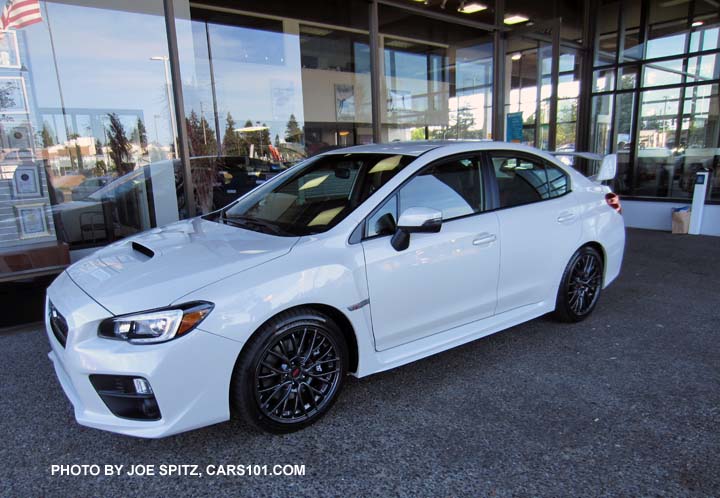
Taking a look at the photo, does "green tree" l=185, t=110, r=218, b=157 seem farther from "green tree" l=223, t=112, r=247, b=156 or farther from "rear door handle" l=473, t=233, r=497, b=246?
"rear door handle" l=473, t=233, r=497, b=246

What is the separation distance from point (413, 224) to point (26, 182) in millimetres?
4761

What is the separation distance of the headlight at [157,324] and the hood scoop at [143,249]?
0.57m

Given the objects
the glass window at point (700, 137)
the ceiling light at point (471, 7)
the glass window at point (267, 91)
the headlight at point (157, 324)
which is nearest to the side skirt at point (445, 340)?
the headlight at point (157, 324)

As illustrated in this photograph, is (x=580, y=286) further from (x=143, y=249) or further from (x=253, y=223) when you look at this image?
(x=143, y=249)

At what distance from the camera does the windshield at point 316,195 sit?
291cm

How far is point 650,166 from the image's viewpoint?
901 cm

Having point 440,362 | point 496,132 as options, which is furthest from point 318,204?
point 496,132

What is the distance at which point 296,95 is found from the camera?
354 inches

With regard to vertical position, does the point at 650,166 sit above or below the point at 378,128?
below

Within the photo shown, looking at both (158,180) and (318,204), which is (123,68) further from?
(318,204)

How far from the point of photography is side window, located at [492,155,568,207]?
3.46 meters

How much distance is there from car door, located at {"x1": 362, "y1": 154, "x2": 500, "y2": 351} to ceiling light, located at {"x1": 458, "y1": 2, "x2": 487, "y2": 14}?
19.2ft

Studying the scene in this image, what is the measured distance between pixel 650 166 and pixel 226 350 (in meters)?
9.34

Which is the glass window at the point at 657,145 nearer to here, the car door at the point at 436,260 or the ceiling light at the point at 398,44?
the ceiling light at the point at 398,44
